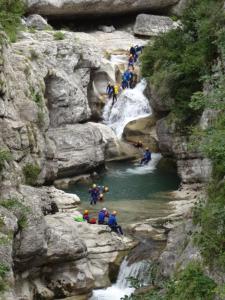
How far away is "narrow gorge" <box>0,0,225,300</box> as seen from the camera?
17.8 meters

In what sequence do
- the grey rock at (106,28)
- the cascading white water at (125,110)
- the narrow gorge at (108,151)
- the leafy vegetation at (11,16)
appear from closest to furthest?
the narrow gorge at (108,151), the leafy vegetation at (11,16), the cascading white water at (125,110), the grey rock at (106,28)

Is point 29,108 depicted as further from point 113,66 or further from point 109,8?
point 109,8

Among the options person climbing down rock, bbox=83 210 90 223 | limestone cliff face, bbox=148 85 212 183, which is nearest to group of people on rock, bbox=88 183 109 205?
person climbing down rock, bbox=83 210 90 223

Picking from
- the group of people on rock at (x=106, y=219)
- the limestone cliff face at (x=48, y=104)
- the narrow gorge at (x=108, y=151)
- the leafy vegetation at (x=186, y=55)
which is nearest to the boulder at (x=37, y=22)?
the narrow gorge at (x=108, y=151)

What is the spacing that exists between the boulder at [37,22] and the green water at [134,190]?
13.2 metres

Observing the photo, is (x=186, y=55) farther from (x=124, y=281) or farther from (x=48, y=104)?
(x=124, y=281)

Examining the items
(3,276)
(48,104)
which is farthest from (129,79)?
(3,276)

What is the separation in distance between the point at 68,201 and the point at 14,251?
940cm

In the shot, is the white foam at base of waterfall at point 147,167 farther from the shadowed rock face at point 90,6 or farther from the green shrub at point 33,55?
the shadowed rock face at point 90,6

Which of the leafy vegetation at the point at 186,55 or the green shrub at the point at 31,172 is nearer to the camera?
the green shrub at the point at 31,172

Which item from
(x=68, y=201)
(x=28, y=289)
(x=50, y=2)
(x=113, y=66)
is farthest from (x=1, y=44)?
(x=50, y=2)

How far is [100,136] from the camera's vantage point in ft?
117

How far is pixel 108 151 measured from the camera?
122 feet

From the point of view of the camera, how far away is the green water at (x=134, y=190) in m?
27.4
